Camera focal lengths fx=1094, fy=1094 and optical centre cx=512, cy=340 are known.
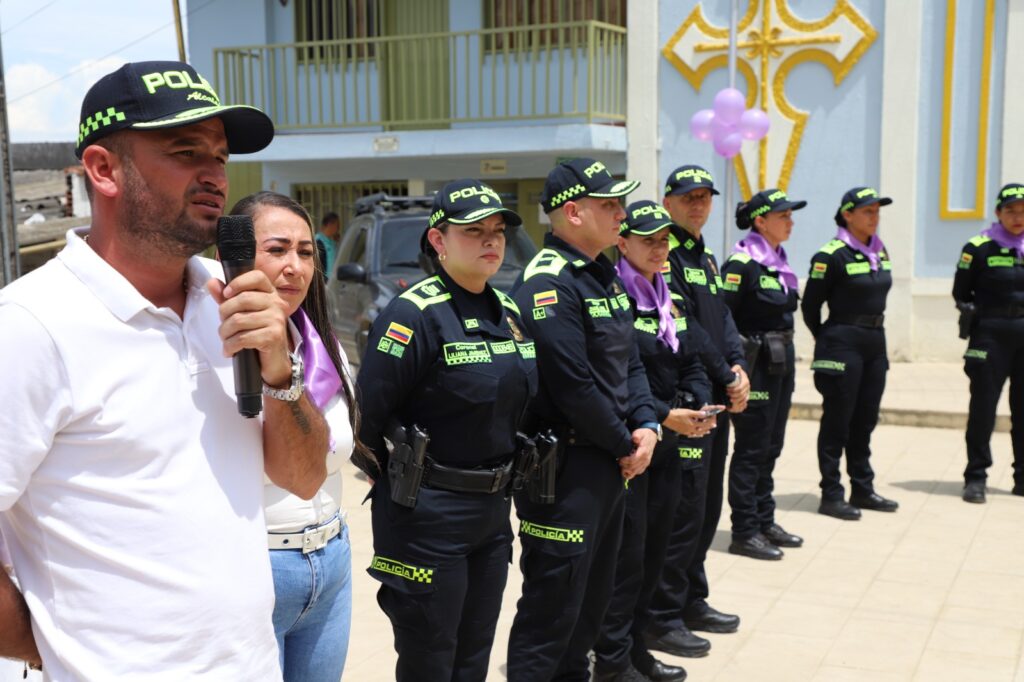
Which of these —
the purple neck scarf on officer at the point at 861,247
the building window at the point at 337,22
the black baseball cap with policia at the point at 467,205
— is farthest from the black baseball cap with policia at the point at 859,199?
the building window at the point at 337,22

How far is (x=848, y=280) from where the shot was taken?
289 inches

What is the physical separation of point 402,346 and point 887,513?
206 inches

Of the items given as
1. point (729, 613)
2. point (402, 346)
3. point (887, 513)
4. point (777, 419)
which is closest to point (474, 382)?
point (402, 346)

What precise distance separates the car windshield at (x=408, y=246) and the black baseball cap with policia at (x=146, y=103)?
339 inches

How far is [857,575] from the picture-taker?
20.4 ft

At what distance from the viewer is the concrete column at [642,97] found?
1507cm

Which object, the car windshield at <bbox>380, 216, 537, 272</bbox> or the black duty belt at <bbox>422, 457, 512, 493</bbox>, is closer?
the black duty belt at <bbox>422, 457, 512, 493</bbox>

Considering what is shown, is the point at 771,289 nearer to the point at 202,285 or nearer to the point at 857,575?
the point at 857,575

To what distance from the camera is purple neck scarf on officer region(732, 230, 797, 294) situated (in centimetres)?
666

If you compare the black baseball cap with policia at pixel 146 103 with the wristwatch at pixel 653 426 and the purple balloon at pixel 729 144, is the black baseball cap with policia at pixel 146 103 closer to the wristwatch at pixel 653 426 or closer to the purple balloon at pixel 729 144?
the wristwatch at pixel 653 426

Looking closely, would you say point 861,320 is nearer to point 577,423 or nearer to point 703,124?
point 577,423

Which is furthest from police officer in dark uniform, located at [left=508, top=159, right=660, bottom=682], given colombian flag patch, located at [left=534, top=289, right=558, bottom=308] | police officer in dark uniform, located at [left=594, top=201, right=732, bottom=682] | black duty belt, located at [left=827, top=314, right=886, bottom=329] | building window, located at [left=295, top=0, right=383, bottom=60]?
building window, located at [left=295, top=0, right=383, bottom=60]

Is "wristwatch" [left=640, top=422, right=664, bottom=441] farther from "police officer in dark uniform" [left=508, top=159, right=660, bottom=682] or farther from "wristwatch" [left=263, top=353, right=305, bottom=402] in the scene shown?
"wristwatch" [left=263, top=353, right=305, bottom=402]

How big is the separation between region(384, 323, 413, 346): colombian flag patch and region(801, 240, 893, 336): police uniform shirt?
15.0 feet
